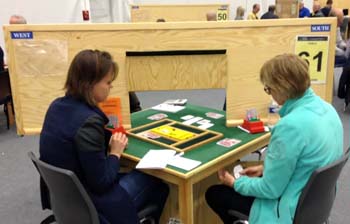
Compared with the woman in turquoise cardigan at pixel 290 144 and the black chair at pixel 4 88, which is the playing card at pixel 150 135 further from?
the black chair at pixel 4 88

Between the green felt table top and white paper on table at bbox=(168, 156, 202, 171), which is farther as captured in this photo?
the green felt table top

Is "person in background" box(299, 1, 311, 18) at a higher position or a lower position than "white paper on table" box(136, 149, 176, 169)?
higher

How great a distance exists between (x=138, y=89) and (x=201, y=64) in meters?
0.35

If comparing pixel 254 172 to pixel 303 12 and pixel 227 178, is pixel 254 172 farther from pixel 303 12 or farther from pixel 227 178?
pixel 303 12

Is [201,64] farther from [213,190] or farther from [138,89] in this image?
[213,190]

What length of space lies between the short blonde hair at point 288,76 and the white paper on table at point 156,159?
0.56 meters

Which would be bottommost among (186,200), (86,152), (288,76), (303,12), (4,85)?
(186,200)

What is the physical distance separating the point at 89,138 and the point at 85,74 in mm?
278

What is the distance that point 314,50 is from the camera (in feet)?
6.25

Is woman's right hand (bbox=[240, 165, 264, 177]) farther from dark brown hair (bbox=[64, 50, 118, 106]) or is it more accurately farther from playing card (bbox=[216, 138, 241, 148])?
dark brown hair (bbox=[64, 50, 118, 106])

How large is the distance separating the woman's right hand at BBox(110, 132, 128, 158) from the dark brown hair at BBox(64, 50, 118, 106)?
0.24 metres

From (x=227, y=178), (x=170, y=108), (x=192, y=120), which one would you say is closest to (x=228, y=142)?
(x=227, y=178)

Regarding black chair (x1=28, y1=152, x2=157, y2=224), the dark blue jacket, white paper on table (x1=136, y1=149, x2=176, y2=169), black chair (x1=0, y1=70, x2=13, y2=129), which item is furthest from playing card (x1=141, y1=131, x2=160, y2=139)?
black chair (x1=0, y1=70, x2=13, y2=129)

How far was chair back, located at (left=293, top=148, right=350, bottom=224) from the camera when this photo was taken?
1330 mm
